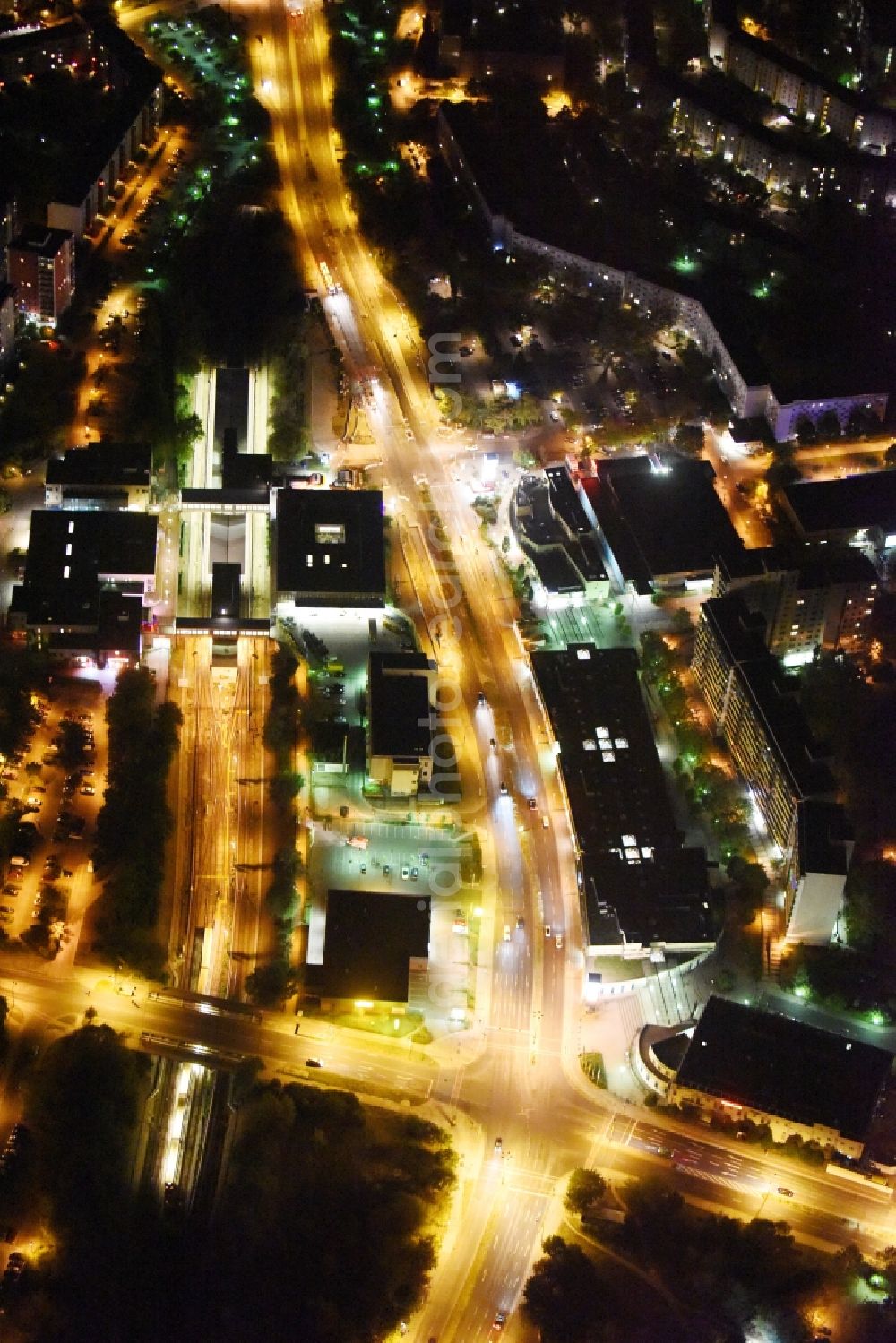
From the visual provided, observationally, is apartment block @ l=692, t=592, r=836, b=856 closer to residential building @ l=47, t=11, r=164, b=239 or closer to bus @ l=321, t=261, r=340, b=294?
bus @ l=321, t=261, r=340, b=294

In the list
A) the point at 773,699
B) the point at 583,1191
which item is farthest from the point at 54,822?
the point at 773,699

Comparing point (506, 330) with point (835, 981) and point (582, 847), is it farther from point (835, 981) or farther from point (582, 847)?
point (835, 981)

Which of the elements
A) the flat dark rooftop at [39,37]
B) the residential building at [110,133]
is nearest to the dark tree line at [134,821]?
the residential building at [110,133]

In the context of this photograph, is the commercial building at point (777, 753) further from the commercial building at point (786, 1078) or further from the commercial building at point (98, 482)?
the commercial building at point (98, 482)

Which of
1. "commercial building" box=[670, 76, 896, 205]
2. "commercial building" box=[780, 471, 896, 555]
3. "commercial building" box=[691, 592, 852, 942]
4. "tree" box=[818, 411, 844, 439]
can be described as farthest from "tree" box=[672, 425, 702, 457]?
"commercial building" box=[670, 76, 896, 205]

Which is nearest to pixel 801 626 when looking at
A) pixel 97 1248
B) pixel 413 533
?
pixel 413 533
